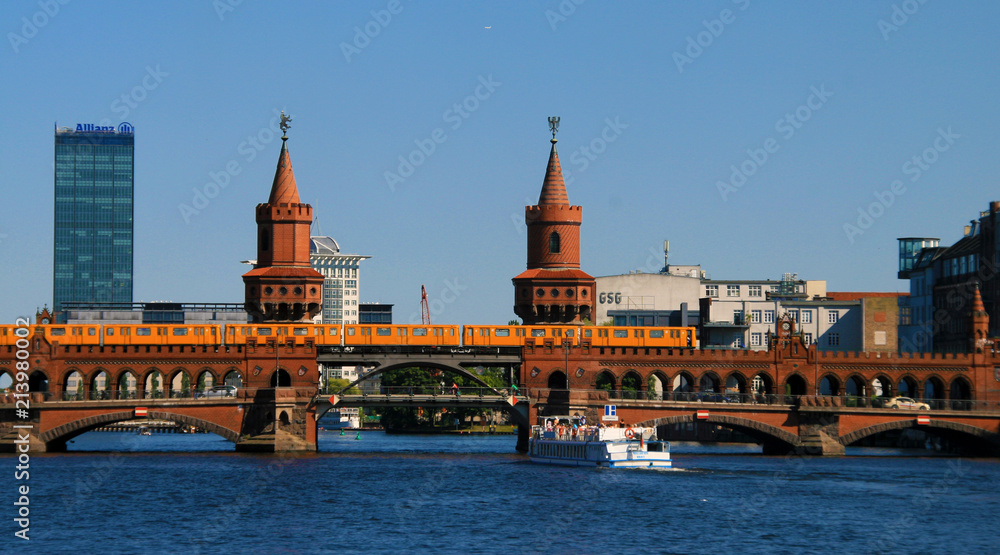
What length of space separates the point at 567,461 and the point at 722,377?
1087 inches

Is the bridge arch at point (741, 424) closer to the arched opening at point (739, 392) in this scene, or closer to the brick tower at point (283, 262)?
the arched opening at point (739, 392)

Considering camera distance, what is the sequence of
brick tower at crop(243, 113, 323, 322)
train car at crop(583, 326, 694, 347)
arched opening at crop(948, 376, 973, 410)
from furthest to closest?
brick tower at crop(243, 113, 323, 322) → train car at crop(583, 326, 694, 347) → arched opening at crop(948, 376, 973, 410)

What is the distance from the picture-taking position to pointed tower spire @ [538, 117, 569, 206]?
522ft

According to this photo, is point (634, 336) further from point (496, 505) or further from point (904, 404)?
point (496, 505)

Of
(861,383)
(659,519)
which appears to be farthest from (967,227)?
(659,519)

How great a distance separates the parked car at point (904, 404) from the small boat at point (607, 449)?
28006 mm

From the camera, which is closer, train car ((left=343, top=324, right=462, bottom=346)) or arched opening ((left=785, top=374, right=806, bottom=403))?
train car ((left=343, top=324, right=462, bottom=346))

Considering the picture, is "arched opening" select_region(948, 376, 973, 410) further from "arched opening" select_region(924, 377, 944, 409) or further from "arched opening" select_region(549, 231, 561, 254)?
"arched opening" select_region(549, 231, 561, 254)

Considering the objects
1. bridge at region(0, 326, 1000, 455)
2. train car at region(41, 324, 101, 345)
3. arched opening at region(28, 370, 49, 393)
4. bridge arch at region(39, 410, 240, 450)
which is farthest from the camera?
arched opening at region(28, 370, 49, 393)

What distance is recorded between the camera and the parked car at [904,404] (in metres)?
143

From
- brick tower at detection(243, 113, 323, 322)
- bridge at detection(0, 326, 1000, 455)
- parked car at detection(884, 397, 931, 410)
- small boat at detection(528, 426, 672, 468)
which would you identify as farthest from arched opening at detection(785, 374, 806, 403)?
brick tower at detection(243, 113, 323, 322)

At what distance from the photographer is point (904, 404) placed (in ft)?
478

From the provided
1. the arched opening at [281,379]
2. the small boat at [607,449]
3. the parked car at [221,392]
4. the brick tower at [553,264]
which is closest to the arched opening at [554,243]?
the brick tower at [553,264]

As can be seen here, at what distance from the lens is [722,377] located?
5910 inches
